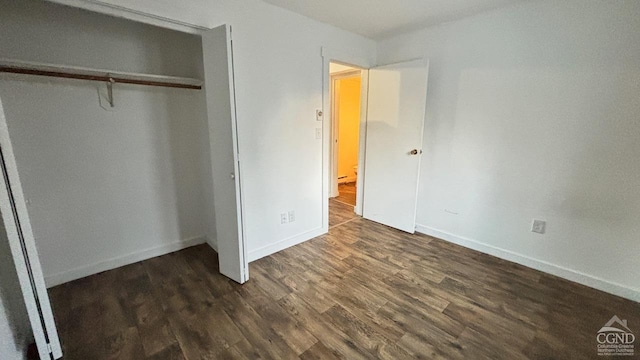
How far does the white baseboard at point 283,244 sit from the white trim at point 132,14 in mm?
1976

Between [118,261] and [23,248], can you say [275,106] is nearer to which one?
[23,248]

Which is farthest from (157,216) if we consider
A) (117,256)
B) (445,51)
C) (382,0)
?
(445,51)

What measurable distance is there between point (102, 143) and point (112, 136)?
95 mm

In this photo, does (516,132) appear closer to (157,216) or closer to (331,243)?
(331,243)

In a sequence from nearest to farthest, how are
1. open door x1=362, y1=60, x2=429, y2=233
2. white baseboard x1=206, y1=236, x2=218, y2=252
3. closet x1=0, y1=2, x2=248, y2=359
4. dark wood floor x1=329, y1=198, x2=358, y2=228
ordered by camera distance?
1. closet x1=0, y1=2, x2=248, y2=359
2. white baseboard x1=206, y1=236, x2=218, y2=252
3. open door x1=362, y1=60, x2=429, y2=233
4. dark wood floor x1=329, y1=198, x2=358, y2=228

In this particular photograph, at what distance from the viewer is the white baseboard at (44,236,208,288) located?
2.12 m

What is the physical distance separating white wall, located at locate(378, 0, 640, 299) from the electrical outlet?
0.05 meters

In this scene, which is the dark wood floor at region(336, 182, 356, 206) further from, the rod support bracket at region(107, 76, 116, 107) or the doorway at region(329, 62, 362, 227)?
the rod support bracket at region(107, 76, 116, 107)

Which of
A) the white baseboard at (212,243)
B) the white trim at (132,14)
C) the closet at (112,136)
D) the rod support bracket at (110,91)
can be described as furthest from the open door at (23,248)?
the white baseboard at (212,243)

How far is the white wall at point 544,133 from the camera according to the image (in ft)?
6.39

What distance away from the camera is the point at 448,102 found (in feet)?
9.15

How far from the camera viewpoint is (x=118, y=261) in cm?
Answer: 238

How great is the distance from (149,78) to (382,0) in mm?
2151

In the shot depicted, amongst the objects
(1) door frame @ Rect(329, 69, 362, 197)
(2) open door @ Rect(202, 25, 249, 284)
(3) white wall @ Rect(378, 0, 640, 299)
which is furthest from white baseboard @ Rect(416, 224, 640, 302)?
(2) open door @ Rect(202, 25, 249, 284)
